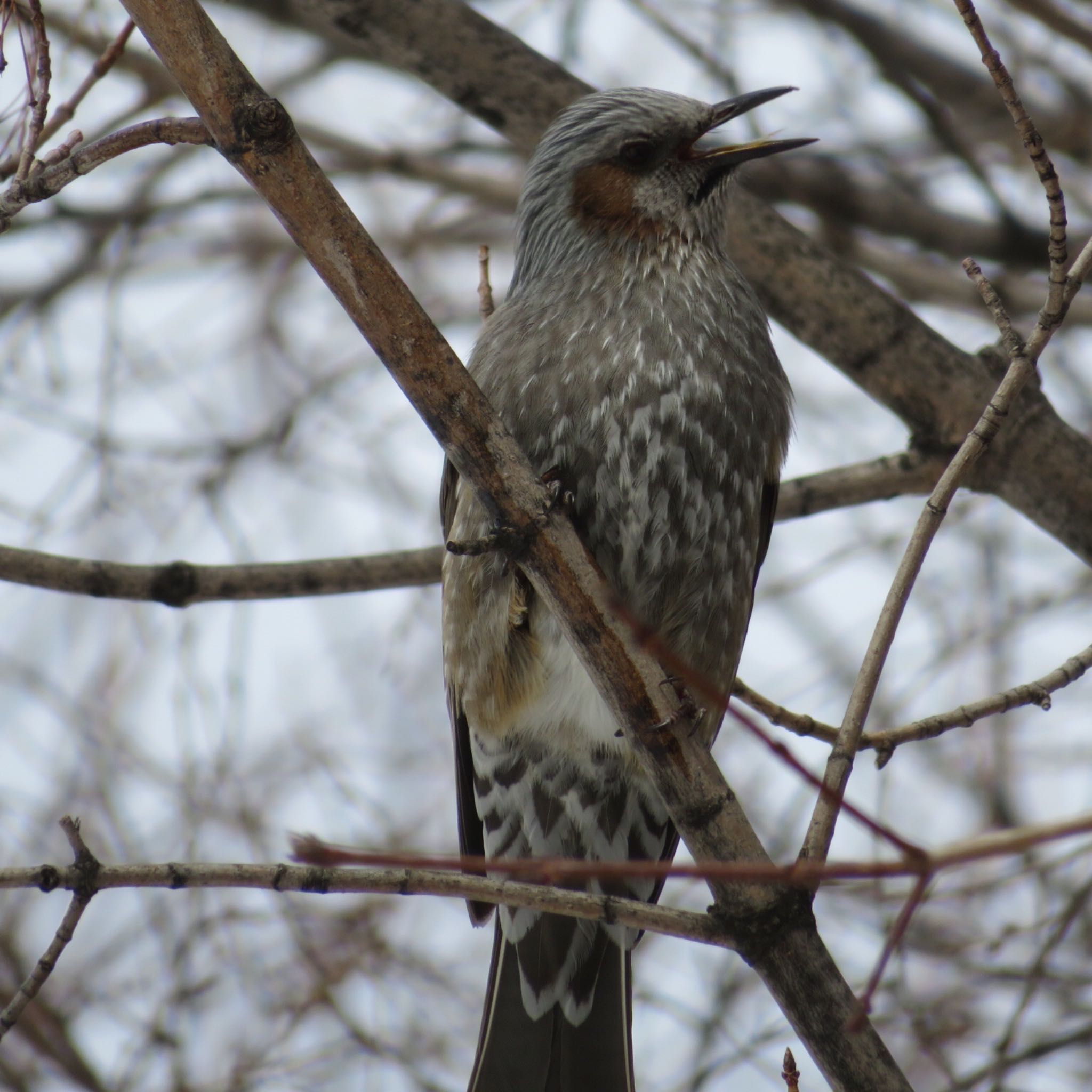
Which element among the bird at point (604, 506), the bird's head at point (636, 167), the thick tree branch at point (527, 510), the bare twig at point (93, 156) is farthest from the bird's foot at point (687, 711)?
the bird's head at point (636, 167)

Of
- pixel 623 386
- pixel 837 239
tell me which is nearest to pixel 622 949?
pixel 623 386

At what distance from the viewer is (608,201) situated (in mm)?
3555

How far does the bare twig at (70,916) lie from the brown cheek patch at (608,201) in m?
2.21

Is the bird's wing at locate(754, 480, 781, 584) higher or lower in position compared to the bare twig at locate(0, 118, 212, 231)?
higher

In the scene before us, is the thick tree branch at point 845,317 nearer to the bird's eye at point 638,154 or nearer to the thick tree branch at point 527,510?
the bird's eye at point 638,154

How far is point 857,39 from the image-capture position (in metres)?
5.17

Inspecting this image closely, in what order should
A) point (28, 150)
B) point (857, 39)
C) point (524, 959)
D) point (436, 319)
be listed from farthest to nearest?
point (436, 319) < point (857, 39) < point (524, 959) < point (28, 150)

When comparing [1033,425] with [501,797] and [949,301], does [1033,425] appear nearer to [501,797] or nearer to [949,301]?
[501,797]

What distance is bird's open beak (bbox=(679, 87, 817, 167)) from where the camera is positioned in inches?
138

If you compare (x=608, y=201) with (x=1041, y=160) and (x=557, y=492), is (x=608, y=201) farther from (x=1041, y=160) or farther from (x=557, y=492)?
(x=1041, y=160)

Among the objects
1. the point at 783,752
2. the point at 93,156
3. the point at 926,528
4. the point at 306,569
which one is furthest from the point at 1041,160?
the point at 306,569

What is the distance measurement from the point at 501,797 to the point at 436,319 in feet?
10.2

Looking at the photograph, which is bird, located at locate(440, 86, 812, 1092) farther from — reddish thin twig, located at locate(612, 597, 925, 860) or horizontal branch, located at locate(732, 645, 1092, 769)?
reddish thin twig, located at locate(612, 597, 925, 860)

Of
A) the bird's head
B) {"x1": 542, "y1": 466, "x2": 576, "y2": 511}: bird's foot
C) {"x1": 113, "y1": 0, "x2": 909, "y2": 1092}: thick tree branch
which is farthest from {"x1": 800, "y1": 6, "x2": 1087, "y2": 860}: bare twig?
the bird's head
